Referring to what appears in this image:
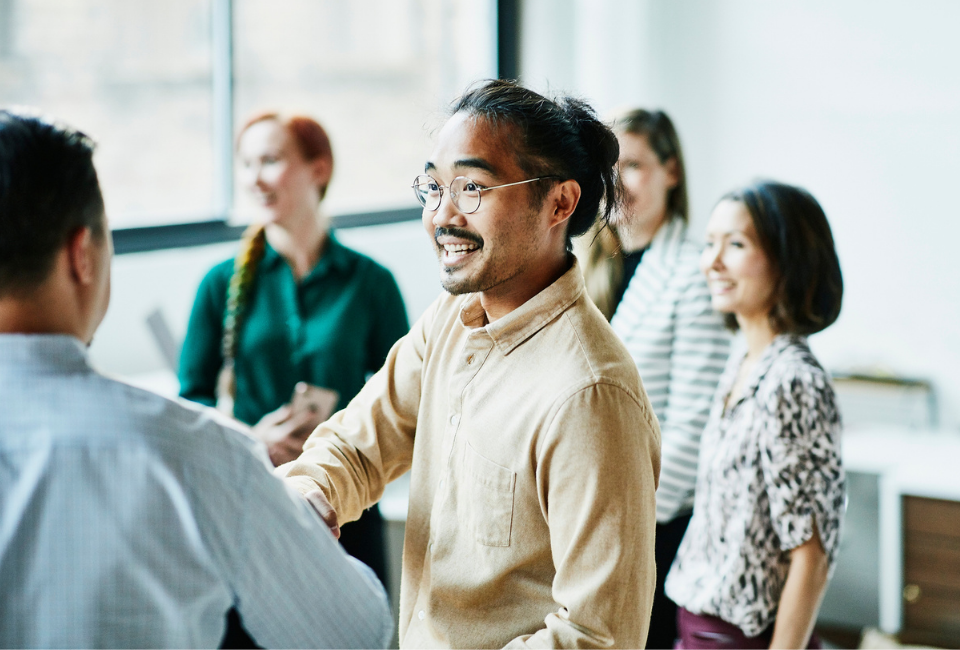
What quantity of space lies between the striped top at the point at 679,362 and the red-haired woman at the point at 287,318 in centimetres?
58

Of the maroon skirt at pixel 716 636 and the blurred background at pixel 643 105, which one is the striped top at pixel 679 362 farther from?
the blurred background at pixel 643 105

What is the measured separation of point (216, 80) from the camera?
3416mm

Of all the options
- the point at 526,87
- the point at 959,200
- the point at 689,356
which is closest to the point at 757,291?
the point at 689,356

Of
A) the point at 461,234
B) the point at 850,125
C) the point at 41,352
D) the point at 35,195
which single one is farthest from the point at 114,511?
the point at 850,125

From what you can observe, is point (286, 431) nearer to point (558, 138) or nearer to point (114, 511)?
point (558, 138)

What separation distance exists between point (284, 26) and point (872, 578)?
2989 millimetres

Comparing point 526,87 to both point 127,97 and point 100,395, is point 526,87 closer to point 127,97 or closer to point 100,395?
point 100,395

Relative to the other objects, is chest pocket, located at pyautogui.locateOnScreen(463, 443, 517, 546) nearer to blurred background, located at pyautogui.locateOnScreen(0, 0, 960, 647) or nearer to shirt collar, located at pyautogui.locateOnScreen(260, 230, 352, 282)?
shirt collar, located at pyautogui.locateOnScreen(260, 230, 352, 282)

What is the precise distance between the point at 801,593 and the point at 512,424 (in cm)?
76

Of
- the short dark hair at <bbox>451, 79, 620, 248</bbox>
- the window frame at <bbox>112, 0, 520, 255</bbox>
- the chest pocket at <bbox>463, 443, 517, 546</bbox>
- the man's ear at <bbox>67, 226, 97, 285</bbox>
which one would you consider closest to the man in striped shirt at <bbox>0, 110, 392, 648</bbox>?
the man's ear at <bbox>67, 226, 97, 285</bbox>

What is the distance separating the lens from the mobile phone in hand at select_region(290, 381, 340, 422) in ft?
6.56

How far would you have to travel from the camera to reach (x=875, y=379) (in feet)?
12.0

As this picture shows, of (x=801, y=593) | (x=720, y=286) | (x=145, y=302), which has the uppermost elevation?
(x=720, y=286)

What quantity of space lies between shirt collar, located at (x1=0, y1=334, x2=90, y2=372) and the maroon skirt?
4.02 ft
